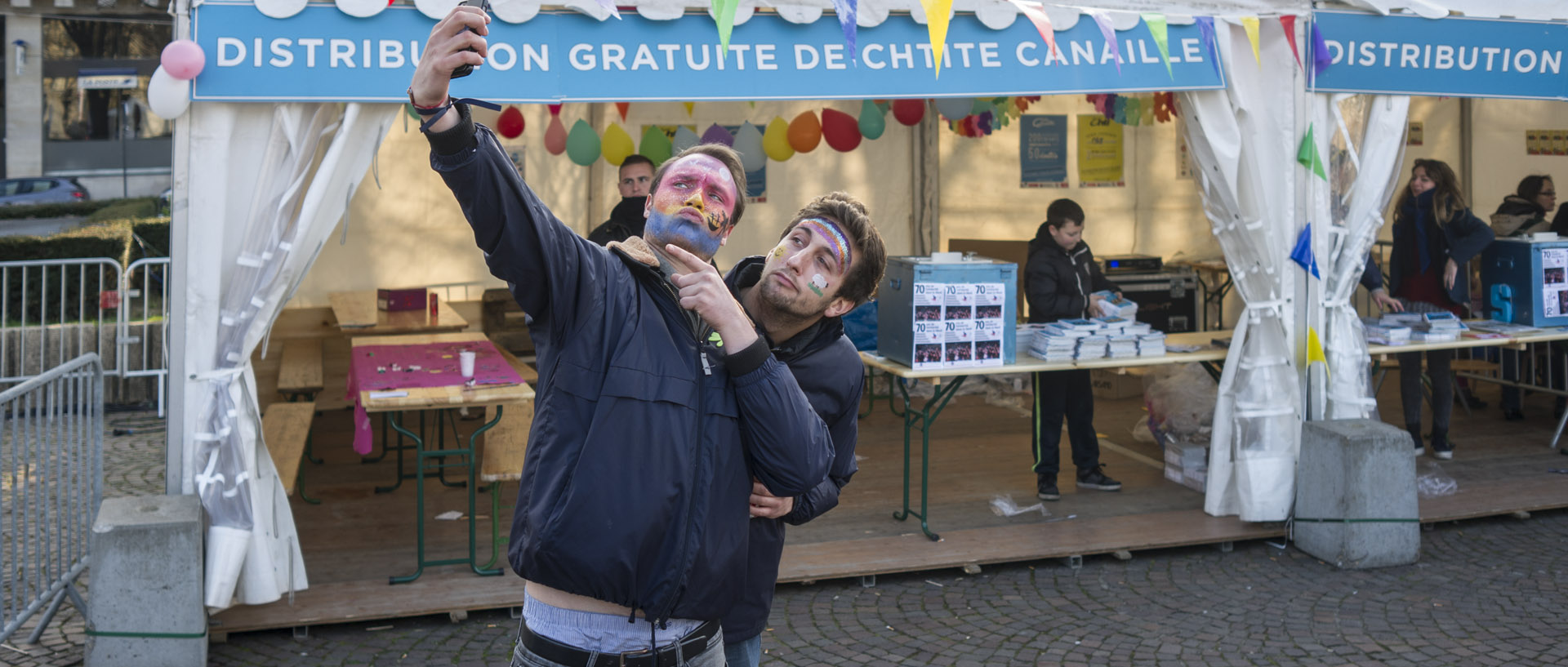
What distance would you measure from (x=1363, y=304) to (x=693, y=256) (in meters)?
10.9

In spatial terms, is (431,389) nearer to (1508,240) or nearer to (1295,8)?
(1295,8)

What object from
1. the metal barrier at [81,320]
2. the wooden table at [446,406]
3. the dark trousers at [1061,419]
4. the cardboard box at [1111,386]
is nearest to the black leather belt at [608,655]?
the wooden table at [446,406]

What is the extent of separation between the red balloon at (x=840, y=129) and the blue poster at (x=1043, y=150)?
2143 millimetres

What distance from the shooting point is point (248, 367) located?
15.3ft

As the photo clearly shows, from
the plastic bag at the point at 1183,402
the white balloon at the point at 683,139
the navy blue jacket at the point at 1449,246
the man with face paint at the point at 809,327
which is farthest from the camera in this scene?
the white balloon at the point at 683,139

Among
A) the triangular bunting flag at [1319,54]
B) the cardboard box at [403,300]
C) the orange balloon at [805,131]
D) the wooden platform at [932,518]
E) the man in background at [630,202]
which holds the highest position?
the orange balloon at [805,131]

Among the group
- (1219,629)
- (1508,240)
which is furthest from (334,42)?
(1508,240)

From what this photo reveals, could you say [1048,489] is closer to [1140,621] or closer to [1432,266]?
[1140,621]

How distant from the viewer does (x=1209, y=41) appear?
5.63 meters

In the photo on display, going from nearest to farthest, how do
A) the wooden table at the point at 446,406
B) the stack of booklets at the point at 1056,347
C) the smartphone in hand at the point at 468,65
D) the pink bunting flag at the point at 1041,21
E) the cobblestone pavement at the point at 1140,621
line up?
the smartphone in hand at the point at 468,65 < the cobblestone pavement at the point at 1140,621 < the pink bunting flag at the point at 1041,21 < the wooden table at the point at 446,406 < the stack of booklets at the point at 1056,347

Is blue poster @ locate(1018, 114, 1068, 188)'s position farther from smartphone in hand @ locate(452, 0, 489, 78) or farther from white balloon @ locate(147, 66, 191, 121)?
smartphone in hand @ locate(452, 0, 489, 78)

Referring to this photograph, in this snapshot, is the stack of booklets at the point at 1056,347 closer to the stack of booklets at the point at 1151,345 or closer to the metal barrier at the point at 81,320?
the stack of booklets at the point at 1151,345

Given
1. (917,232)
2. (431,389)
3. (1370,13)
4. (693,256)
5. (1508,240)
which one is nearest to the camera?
(693,256)

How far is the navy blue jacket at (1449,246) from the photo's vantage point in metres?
7.26
